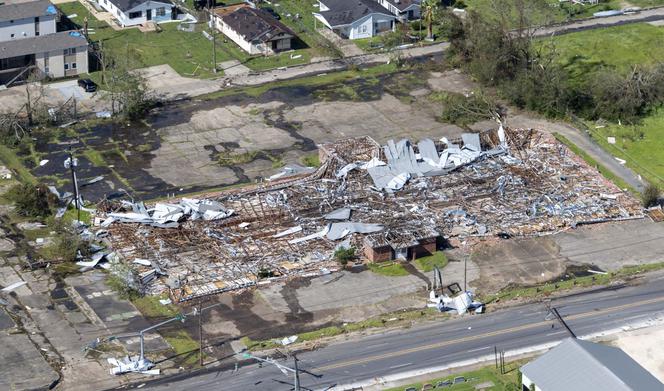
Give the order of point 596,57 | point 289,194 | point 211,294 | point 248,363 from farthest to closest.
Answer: point 596,57 → point 289,194 → point 211,294 → point 248,363

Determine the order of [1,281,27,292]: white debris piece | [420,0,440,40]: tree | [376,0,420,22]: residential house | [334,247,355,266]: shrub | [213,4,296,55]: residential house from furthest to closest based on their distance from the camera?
[376,0,420,22]: residential house
[420,0,440,40]: tree
[213,4,296,55]: residential house
[334,247,355,266]: shrub
[1,281,27,292]: white debris piece

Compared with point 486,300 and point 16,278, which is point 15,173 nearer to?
point 16,278

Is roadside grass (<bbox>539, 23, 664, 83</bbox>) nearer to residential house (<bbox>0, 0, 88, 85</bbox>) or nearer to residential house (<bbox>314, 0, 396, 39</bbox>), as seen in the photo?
residential house (<bbox>314, 0, 396, 39</bbox>)

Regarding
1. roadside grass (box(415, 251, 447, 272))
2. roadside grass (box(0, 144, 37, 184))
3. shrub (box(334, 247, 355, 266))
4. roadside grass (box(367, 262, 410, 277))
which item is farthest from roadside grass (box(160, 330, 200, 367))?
roadside grass (box(0, 144, 37, 184))

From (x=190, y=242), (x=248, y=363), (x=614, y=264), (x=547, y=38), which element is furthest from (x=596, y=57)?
(x=248, y=363)

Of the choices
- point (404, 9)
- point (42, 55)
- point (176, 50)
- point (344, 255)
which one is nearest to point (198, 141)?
point (42, 55)

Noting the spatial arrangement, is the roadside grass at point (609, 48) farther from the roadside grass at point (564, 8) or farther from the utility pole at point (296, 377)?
the utility pole at point (296, 377)
